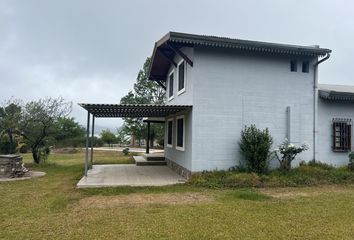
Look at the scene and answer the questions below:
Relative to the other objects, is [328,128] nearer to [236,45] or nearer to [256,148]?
[256,148]

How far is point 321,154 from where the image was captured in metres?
10.8

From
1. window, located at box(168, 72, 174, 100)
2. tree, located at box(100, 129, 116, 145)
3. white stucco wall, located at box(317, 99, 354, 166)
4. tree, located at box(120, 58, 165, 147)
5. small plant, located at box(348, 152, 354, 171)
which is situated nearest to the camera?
small plant, located at box(348, 152, 354, 171)

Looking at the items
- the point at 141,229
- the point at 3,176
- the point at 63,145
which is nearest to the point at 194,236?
the point at 141,229

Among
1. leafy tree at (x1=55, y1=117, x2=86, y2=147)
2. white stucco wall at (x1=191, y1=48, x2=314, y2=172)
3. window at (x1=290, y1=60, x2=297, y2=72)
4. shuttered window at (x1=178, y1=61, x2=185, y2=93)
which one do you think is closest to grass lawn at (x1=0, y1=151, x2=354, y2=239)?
white stucco wall at (x1=191, y1=48, x2=314, y2=172)

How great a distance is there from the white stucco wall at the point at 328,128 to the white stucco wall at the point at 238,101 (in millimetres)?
517

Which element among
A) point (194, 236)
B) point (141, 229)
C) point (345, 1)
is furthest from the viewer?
point (345, 1)

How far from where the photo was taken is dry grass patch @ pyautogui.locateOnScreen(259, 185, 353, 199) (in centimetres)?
762

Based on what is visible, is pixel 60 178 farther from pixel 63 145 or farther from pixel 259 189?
pixel 63 145

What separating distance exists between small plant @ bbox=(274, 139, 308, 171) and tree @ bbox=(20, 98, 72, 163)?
11224 mm

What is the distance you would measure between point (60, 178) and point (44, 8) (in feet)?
27.6

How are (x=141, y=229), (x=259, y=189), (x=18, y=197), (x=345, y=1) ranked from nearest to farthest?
(x=141, y=229), (x=18, y=197), (x=259, y=189), (x=345, y=1)

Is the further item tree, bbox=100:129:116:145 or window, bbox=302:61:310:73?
tree, bbox=100:129:116:145

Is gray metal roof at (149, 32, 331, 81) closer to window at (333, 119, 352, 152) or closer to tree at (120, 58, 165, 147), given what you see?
window at (333, 119, 352, 152)

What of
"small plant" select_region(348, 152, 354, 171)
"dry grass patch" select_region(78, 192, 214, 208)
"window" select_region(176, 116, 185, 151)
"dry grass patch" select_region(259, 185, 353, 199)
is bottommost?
"dry grass patch" select_region(78, 192, 214, 208)
